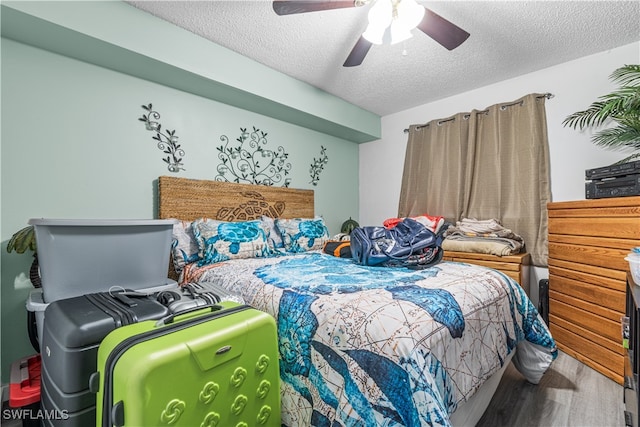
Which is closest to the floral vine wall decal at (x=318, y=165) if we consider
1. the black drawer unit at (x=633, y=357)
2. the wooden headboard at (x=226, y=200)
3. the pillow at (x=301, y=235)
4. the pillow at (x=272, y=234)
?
the wooden headboard at (x=226, y=200)

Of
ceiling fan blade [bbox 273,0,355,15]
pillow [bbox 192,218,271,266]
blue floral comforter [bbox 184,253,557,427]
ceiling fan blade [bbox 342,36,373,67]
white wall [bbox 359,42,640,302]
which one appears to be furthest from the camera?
white wall [bbox 359,42,640,302]

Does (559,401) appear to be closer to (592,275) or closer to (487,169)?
(592,275)

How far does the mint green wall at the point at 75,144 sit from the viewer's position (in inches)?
68.9

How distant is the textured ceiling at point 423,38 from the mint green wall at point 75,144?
0.64m

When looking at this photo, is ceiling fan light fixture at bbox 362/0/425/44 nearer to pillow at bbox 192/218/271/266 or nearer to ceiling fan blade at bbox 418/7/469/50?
ceiling fan blade at bbox 418/7/469/50

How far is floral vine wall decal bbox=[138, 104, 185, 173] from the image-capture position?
228cm

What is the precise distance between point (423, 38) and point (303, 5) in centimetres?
112

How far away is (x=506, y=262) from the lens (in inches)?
95.7

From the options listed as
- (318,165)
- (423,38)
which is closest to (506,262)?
(423,38)

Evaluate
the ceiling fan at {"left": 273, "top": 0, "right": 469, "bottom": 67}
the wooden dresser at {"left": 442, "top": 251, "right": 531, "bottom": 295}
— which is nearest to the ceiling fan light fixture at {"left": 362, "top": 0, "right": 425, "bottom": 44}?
the ceiling fan at {"left": 273, "top": 0, "right": 469, "bottom": 67}

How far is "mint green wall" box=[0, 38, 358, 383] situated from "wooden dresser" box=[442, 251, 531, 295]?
2436mm

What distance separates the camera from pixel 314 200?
140 inches

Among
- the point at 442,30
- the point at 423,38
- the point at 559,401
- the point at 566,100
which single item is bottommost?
the point at 559,401

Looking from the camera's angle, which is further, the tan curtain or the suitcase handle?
the tan curtain
